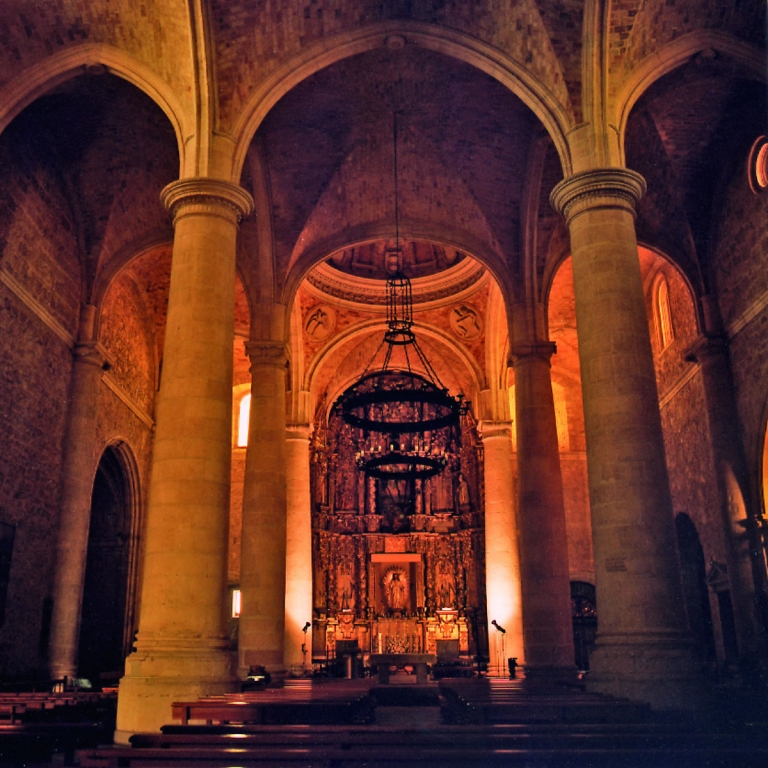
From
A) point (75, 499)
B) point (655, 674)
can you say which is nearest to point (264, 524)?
point (75, 499)

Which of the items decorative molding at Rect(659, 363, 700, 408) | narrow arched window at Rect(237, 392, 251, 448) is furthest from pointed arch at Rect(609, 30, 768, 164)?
narrow arched window at Rect(237, 392, 251, 448)

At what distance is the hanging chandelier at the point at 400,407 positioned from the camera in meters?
15.4

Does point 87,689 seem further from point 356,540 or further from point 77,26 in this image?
point 356,540

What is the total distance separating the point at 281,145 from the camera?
49.4 ft

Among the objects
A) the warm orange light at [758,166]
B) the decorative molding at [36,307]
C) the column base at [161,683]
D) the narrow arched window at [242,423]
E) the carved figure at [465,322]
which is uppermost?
the carved figure at [465,322]

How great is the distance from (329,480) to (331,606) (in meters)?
4.03

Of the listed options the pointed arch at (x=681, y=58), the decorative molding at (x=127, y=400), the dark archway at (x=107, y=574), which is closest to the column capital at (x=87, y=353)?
the decorative molding at (x=127, y=400)

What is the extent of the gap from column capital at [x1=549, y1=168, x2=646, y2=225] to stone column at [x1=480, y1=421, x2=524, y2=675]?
11907mm

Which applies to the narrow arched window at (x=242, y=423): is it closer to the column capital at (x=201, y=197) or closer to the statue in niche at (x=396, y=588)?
the statue in niche at (x=396, y=588)

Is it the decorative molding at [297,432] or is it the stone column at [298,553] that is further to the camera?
the decorative molding at [297,432]

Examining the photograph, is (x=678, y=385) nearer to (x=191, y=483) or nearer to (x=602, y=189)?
(x=602, y=189)

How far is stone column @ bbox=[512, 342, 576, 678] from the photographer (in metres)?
14.2

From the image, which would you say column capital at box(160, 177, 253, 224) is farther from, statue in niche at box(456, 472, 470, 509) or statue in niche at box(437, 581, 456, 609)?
statue in niche at box(437, 581, 456, 609)

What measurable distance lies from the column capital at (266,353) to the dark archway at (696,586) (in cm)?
916
